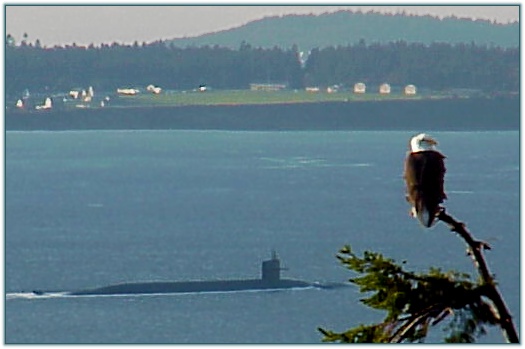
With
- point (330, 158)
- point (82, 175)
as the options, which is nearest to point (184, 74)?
point (330, 158)

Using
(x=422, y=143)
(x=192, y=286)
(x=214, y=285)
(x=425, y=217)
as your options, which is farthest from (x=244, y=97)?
(x=425, y=217)

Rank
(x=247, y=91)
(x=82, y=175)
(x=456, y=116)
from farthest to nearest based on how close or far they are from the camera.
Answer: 1. (x=82, y=175)
2. (x=456, y=116)
3. (x=247, y=91)

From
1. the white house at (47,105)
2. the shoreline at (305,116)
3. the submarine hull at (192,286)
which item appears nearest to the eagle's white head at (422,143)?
the white house at (47,105)

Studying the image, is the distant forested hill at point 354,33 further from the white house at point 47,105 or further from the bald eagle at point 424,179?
the bald eagle at point 424,179

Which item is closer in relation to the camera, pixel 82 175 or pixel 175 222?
pixel 175 222

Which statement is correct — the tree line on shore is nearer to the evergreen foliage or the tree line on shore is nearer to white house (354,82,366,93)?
white house (354,82,366,93)

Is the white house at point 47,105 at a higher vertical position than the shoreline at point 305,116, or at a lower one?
higher

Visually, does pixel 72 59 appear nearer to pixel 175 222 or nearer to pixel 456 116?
pixel 456 116
